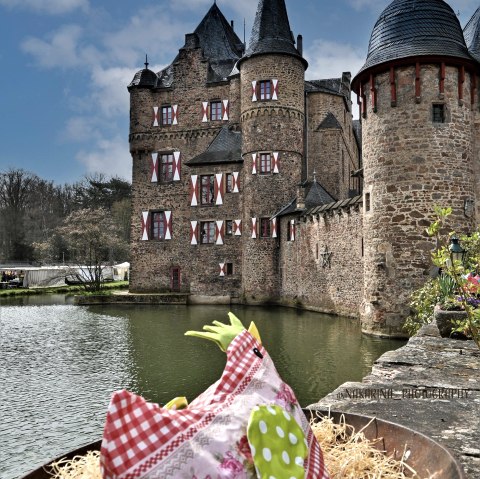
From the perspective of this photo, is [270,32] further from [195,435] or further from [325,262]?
[195,435]

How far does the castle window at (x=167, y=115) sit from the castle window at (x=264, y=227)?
832cm

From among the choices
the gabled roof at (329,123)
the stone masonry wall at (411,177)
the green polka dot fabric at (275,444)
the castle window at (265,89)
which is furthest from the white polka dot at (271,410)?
the gabled roof at (329,123)

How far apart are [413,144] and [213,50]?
21060 millimetres

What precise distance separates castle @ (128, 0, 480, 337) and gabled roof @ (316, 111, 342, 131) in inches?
5.9

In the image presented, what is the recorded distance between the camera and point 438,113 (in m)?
13.0

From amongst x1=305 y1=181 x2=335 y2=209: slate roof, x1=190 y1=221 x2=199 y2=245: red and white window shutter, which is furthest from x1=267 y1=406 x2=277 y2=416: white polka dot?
x1=190 y1=221 x2=199 y2=245: red and white window shutter

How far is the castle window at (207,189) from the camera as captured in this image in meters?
27.0

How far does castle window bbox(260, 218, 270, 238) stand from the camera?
2480 cm

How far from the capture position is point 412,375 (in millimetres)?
4027

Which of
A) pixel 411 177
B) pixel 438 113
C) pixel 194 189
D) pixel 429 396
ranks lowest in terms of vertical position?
pixel 429 396

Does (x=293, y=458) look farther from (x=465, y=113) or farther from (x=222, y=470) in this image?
(x=465, y=113)

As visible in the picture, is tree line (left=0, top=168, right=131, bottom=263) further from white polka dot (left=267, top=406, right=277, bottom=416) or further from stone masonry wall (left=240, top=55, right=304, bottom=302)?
white polka dot (left=267, top=406, right=277, bottom=416)

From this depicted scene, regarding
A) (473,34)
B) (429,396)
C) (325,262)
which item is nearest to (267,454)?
(429,396)

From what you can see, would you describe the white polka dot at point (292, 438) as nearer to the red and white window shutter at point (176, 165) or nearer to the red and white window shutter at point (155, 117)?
the red and white window shutter at point (176, 165)
